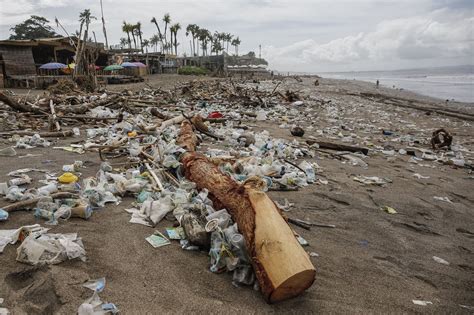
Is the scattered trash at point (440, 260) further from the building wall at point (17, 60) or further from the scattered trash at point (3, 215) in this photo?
the building wall at point (17, 60)

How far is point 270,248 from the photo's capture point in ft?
5.97

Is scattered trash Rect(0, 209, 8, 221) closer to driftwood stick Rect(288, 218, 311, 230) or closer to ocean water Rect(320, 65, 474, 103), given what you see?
driftwood stick Rect(288, 218, 311, 230)

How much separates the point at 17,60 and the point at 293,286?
22307 millimetres

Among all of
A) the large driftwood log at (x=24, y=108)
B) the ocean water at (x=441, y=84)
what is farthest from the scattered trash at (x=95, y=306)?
the ocean water at (x=441, y=84)

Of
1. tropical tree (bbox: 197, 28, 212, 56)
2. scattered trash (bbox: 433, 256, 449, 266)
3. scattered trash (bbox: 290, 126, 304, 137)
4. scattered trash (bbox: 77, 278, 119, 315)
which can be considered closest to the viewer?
scattered trash (bbox: 77, 278, 119, 315)

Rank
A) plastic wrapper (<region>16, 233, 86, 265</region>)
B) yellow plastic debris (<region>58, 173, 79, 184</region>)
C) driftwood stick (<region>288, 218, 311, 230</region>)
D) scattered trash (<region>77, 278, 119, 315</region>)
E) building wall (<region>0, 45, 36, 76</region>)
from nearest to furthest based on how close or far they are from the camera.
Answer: scattered trash (<region>77, 278, 119, 315</region>)
plastic wrapper (<region>16, 233, 86, 265</region>)
driftwood stick (<region>288, 218, 311, 230</region>)
yellow plastic debris (<region>58, 173, 79, 184</region>)
building wall (<region>0, 45, 36, 76</region>)

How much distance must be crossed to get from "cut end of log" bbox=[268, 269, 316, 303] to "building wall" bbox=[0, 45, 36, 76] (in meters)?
21.8

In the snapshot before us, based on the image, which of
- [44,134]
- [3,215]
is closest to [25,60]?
[44,134]

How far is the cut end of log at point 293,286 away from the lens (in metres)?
1.73

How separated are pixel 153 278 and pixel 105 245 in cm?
49

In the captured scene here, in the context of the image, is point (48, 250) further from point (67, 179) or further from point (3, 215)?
point (67, 179)

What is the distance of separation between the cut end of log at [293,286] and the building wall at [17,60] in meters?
21.8

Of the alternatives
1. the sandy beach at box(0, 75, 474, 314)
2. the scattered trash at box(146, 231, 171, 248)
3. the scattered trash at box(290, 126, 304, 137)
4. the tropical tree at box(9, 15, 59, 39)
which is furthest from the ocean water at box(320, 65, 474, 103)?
the tropical tree at box(9, 15, 59, 39)

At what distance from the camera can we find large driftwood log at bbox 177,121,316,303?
5.68ft
